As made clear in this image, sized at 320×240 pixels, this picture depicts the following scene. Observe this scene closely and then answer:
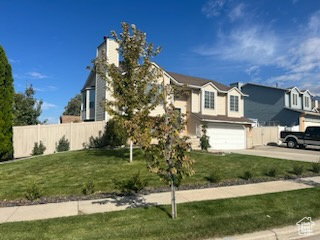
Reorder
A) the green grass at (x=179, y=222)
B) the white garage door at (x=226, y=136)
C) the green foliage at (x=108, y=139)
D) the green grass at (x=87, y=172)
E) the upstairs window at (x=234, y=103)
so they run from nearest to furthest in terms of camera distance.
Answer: the green grass at (x=179, y=222)
the green grass at (x=87, y=172)
the green foliage at (x=108, y=139)
the white garage door at (x=226, y=136)
the upstairs window at (x=234, y=103)

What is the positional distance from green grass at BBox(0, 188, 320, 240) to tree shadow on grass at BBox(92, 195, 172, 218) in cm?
37

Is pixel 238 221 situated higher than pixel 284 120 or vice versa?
pixel 284 120

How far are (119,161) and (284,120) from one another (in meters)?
28.7

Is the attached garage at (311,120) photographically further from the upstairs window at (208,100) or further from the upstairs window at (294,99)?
the upstairs window at (208,100)

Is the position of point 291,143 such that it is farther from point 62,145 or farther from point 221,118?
point 62,145

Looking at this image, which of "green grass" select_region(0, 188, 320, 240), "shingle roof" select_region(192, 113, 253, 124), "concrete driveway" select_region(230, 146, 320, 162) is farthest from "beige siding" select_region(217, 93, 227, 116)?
"green grass" select_region(0, 188, 320, 240)

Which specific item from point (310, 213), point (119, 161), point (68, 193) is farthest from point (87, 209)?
point (119, 161)

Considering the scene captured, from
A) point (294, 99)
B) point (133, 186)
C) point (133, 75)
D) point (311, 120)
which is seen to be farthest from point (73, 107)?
point (133, 186)

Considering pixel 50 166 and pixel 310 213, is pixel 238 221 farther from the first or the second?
pixel 50 166

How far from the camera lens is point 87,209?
6.70 m

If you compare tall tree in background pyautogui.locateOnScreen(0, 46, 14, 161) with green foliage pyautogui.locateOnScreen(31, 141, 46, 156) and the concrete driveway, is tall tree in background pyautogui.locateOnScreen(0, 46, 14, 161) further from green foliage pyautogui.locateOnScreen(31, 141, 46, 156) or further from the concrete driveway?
the concrete driveway

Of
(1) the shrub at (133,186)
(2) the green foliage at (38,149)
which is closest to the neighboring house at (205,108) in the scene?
(2) the green foliage at (38,149)

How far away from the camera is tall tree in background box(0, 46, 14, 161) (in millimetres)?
16094

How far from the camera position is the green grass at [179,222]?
16.5 ft
